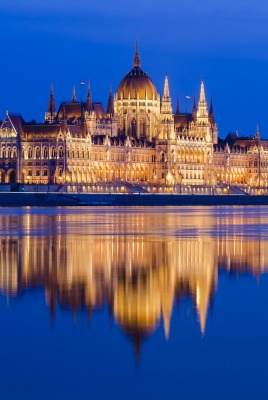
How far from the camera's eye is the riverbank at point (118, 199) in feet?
456

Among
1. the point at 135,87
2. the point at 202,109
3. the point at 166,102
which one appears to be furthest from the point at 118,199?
the point at 202,109

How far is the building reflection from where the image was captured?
2311 cm

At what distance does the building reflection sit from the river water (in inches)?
1.3

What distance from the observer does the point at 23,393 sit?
15.6 meters

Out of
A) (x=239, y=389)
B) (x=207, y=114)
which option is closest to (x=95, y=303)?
(x=239, y=389)

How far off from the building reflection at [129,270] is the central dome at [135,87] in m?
134

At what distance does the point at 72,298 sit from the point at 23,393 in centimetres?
894

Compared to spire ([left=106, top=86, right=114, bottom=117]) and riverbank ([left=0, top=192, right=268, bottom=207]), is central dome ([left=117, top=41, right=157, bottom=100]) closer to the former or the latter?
spire ([left=106, top=86, right=114, bottom=117])

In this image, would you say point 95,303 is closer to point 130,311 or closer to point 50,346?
point 130,311

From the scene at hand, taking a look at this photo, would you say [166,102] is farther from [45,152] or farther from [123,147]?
[45,152]

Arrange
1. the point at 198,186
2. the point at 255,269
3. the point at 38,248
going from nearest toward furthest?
the point at 255,269, the point at 38,248, the point at 198,186

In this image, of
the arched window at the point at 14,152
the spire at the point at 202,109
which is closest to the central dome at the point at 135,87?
the spire at the point at 202,109

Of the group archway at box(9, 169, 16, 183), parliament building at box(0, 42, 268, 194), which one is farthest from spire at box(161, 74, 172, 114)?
archway at box(9, 169, 16, 183)

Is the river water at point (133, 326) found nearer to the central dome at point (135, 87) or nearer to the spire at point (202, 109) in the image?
the central dome at point (135, 87)
